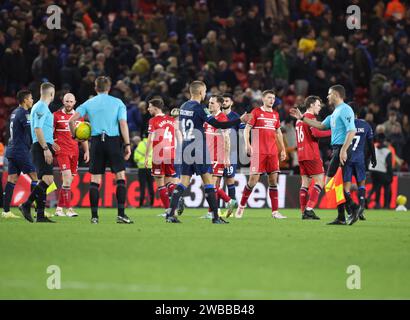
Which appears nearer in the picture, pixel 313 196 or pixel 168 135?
pixel 313 196

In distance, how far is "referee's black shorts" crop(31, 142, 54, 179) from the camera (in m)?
17.6

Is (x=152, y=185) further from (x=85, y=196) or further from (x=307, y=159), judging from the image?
(x=307, y=159)

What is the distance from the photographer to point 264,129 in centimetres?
2031

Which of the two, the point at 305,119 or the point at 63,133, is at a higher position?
the point at 305,119

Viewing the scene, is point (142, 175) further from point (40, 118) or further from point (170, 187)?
point (40, 118)

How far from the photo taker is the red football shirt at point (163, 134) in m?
21.4

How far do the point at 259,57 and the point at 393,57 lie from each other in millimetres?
4465

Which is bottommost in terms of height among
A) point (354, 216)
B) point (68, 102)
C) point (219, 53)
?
point (354, 216)

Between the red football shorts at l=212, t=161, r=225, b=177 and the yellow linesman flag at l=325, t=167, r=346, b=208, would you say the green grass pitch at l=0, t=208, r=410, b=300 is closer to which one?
the yellow linesman flag at l=325, t=167, r=346, b=208

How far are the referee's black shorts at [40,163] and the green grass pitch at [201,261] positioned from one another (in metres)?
0.95

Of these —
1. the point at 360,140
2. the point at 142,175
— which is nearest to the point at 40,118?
the point at 360,140

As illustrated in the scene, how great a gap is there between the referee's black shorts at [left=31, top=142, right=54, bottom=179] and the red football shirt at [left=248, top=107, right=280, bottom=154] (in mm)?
4634

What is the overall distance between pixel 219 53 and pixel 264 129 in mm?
12413

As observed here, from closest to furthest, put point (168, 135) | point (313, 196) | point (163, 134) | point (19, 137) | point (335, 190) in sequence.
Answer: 1. point (335, 190)
2. point (19, 137)
3. point (313, 196)
4. point (163, 134)
5. point (168, 135)
